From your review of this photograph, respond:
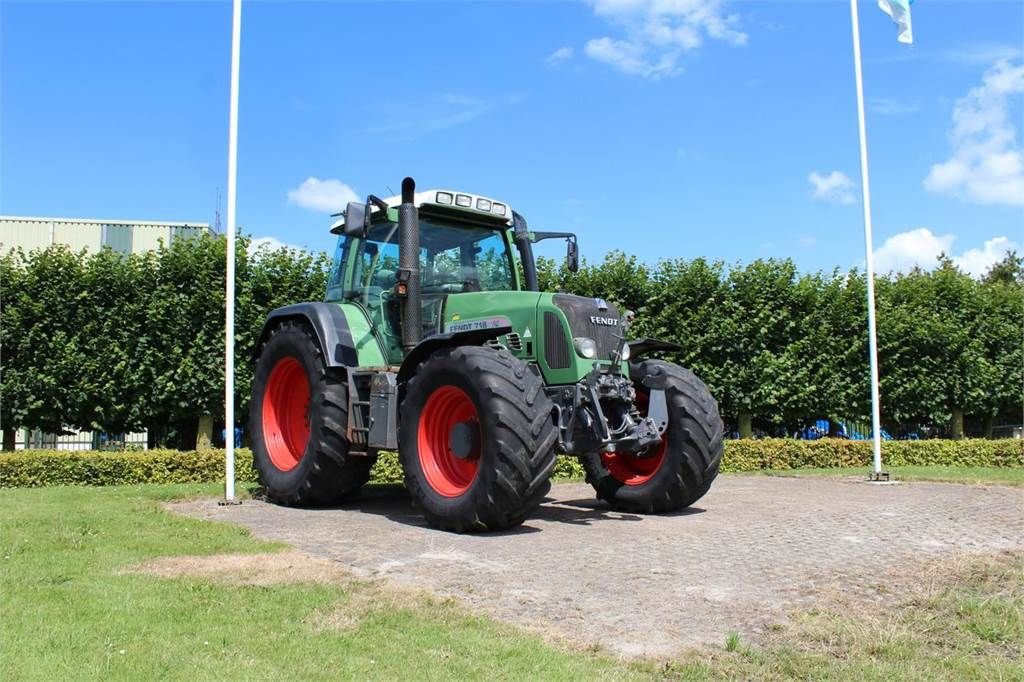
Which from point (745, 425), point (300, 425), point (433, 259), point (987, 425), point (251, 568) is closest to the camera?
point (251, 568)

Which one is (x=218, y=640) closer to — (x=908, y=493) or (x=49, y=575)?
(x=49, y=575)

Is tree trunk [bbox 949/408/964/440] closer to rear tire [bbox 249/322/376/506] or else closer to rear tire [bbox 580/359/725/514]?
rear tire [bbox 580/359/725/514]

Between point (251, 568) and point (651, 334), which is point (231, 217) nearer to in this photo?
point (251, 568)

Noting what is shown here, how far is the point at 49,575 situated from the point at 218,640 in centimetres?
203

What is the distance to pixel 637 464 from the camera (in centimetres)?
900

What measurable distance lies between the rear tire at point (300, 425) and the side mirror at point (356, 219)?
1.47 metres

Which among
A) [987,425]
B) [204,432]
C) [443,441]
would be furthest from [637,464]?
[987,425]

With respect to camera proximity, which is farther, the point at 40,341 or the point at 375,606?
the point at 40,341

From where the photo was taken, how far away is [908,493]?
34.9 ft

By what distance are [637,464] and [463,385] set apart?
250 centimetres

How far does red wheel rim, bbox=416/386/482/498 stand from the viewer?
25.6 feet

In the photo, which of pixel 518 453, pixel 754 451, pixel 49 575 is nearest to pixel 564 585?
pixel 518 453

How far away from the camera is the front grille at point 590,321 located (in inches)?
319

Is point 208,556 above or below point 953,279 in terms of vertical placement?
below
